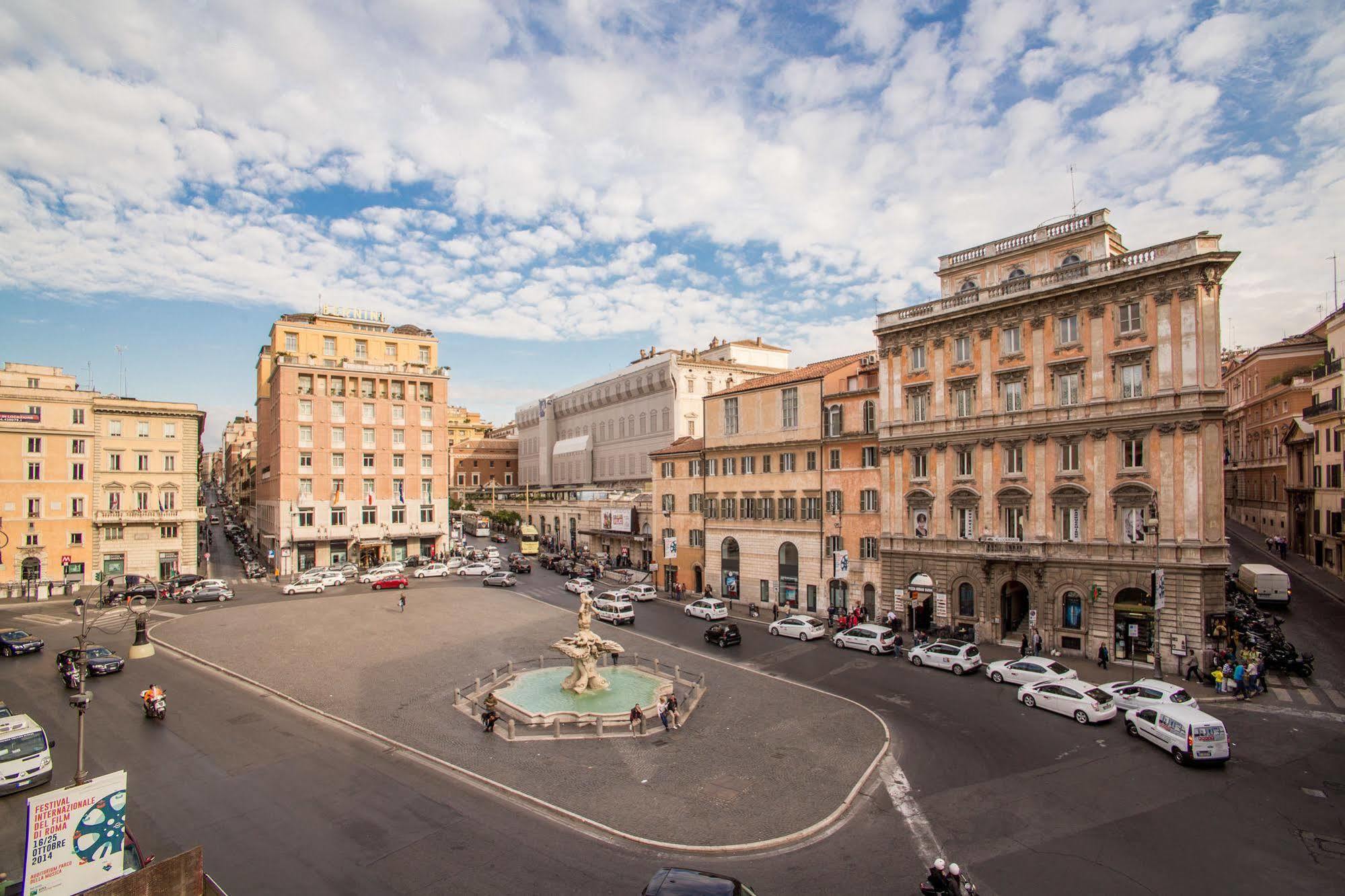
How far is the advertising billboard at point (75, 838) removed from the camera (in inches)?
460

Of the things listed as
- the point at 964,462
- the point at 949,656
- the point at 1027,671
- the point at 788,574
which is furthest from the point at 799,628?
the point at 964,462

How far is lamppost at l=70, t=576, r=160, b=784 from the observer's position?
1436cm

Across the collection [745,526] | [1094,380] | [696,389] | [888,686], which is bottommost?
[888,686]

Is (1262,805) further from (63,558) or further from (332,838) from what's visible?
(63,558)

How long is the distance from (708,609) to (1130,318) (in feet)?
96.7

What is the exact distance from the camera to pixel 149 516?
64625mm

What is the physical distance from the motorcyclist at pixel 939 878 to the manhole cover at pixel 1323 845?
34.1 ft

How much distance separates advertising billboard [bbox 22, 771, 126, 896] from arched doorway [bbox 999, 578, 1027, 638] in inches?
1531

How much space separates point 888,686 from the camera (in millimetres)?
31094

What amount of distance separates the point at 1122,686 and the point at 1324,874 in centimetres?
1249

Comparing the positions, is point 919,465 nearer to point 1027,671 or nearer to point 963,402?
point 963,402

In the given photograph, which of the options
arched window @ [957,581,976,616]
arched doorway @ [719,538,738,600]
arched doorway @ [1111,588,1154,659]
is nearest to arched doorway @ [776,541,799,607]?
arched doorway @ [719,538,738,600]

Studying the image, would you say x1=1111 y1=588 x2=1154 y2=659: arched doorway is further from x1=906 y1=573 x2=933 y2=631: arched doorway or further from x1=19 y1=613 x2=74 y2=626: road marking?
x1=19 y1=613 x2=74 y2=626: road marking

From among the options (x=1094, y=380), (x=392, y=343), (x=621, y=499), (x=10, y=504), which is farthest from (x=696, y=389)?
(x=10, y=504)
